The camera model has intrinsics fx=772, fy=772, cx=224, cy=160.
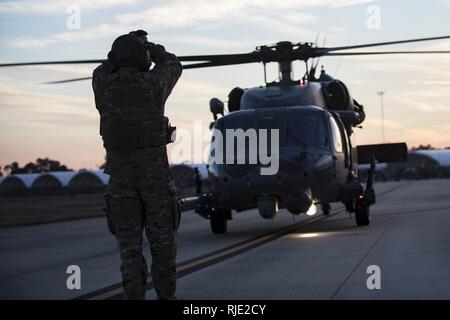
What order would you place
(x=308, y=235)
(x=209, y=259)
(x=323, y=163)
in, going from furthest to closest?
(x=308, y=235) → (x=323, y=163) → (x=209, y=259)

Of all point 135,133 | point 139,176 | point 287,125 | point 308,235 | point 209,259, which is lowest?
point 308,235

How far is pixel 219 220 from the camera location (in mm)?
15969

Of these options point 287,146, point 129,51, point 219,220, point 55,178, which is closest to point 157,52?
point 129,51

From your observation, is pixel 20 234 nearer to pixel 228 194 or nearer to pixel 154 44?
pixel 228 194

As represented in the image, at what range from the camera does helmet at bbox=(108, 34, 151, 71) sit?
18.6 ft

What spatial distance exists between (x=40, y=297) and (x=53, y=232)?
11.8m

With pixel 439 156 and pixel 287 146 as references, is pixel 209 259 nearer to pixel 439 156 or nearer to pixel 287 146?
pixel 287 146

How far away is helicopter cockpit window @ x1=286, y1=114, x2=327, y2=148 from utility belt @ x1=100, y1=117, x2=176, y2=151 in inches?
353

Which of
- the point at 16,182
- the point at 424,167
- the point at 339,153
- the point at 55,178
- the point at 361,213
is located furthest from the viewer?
the point at 424,167

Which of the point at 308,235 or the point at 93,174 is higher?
the point at 308,235

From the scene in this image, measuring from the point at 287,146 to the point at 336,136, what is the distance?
1.61 metres

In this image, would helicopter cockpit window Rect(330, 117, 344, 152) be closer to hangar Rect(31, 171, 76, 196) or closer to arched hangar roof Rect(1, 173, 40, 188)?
hangar Rect(31, 171, 76, 196)

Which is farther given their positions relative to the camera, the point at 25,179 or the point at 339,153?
the point at 25,179
